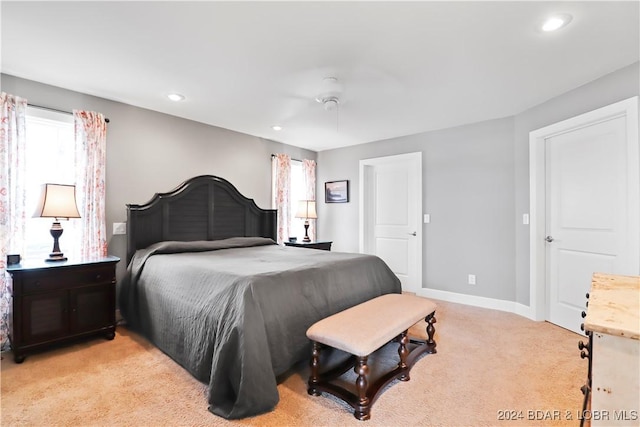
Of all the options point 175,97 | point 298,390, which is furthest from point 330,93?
point 298,390

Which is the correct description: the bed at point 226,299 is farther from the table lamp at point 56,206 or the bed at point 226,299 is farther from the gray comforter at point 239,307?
the table lamp at point 56,206

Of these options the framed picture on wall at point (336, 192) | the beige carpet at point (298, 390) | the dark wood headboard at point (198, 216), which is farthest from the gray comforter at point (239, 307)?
the framed picture on wall at point (336, 192)

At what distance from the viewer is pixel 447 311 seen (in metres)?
3.65

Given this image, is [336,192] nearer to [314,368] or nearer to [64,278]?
[314,368]

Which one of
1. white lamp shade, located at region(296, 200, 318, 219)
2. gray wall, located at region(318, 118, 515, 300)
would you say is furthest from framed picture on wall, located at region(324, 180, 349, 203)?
gray wall, located at region(318, 118, 515, 300)

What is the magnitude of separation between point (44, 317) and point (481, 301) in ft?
14.8

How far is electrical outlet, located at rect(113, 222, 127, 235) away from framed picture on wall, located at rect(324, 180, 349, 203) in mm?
3204

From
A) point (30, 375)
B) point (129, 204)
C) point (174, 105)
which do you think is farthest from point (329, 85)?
point (30, 375)

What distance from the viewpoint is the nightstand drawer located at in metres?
2.34

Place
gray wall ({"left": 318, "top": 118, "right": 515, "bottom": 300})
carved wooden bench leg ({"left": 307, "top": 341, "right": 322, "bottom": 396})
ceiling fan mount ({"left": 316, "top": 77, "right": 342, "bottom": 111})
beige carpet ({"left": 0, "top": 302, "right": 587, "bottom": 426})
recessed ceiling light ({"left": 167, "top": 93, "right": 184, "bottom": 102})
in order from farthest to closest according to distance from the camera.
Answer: gray wall ({"left": 318, "top": 118, "right": 515, "bottom": 300}) → recessed ceiling light ({"left": 167, "top": 93, "right": 184, "bottom": 102}) → ceiling fan mount ({"left": 316, "top": 77, "right": 342, "bottom": 111}) → carved wooden bench leg ({"left": 307, "top": 341, "right": 322, "bottom": 396}) → beige carpet ({"left": 0, "top": 302, "right": 587, "bottom": 426})

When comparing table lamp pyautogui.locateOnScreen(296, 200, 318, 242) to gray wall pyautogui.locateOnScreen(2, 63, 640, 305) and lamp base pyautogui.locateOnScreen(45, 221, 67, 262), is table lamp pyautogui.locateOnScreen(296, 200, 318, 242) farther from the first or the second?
lamp base pyautogui.locateOnScreen(45, 221, 67, 262)

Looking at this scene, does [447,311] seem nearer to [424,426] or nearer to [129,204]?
[424,426]

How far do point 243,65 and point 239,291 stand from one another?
5.85 feet

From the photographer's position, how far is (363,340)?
5.69 feet
